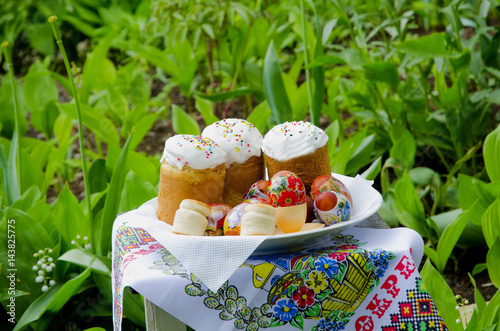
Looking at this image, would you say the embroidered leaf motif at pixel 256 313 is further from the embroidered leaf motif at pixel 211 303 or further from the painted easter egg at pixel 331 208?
the painted easter egg at pixel 331 208

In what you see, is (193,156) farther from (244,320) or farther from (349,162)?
(349,162)

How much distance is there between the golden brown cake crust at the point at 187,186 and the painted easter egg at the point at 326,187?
190mm

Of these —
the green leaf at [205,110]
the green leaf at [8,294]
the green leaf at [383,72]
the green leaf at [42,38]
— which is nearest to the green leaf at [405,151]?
the green leaf at [383,72]

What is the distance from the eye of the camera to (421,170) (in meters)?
2.13

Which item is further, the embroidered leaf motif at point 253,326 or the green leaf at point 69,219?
the green leaf at point 69,219

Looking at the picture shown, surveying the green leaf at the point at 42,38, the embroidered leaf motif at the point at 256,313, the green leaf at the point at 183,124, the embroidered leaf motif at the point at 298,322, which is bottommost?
the green leaf at the point at 42,38

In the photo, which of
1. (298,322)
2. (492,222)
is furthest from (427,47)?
(298,322)

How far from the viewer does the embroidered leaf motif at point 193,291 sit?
952 millimetres

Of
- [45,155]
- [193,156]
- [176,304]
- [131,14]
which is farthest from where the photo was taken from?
[131,14]

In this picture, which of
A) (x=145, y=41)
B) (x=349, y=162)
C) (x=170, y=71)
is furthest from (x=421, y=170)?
(x=145, y=41)

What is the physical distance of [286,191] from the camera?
0.98 m

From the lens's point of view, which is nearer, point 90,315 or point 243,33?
point 90,315

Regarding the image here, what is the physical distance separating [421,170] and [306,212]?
126cm

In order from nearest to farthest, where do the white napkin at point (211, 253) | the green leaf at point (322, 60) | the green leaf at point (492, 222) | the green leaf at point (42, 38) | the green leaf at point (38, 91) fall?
the white napkin at point (211, 253), the green leaf at point (492, 222), the green leaf at point (322, 60), the green leaf at point (38, 91), the green leaf at point (42, 38)
